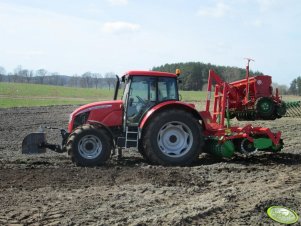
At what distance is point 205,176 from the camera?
8.10 metres

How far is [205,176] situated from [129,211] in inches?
109

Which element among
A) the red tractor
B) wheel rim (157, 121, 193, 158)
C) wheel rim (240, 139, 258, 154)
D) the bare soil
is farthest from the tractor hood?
wheel rim (240, 139, 258, 154)

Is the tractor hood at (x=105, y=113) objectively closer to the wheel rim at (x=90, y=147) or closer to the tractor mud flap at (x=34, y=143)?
the wheel rim at (x=90, y=147)

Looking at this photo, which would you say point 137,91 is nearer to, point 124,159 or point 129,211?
point 124,159

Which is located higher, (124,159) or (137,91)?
(137,91)

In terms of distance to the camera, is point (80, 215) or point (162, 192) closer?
point (80, 215)

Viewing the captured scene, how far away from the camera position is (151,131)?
931 centimetres

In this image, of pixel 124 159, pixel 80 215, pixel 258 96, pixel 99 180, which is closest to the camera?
pixel 80 215

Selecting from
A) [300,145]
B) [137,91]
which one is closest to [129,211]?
[137,91]

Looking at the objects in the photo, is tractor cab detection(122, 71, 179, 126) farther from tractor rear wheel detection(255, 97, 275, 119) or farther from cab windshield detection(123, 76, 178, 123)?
tractor rear wheel detection(255, 97, 275, 119)

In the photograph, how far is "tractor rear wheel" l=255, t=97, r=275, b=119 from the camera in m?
18.2

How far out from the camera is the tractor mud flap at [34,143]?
9.34 meters

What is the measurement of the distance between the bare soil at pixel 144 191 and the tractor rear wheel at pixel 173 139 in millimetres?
434

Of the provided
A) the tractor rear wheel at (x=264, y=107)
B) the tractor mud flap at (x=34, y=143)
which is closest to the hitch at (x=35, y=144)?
the tractor mud flap at (x=34, y=143)
